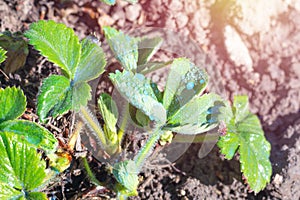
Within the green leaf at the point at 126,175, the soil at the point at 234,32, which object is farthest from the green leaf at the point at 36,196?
the soil at the point at 234,32

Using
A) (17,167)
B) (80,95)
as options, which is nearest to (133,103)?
(80,95)

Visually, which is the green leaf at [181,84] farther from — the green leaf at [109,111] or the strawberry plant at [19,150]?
the strawberry plant at [19,150]

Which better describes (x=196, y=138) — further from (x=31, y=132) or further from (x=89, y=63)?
(x=31, y=132)

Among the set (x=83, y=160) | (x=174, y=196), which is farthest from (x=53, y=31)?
(x=174, y=196)

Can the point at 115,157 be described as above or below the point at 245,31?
below

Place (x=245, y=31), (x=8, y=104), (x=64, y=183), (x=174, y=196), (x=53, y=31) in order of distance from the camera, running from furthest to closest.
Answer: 1. (x=245, y=31)
2. (x=174, y=196)
3. (x=64, y=183)
4. (x=53, y=31)
5. (x=8, y=104)

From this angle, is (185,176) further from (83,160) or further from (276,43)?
(276,43)
